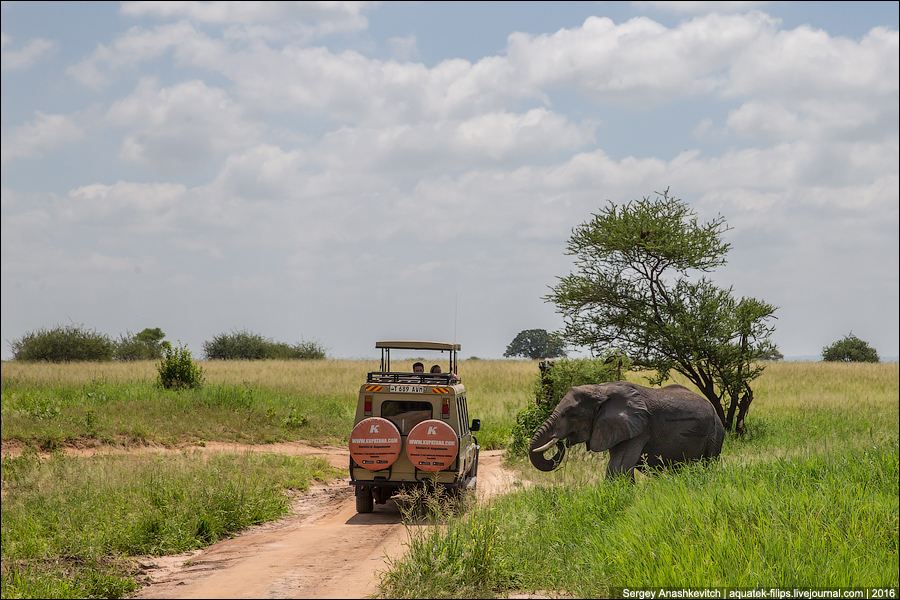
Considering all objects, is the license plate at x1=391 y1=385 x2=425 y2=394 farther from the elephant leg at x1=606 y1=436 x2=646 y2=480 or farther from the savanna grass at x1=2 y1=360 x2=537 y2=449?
the savanna grass at x1=2 y1=360 x2=537 y2=449

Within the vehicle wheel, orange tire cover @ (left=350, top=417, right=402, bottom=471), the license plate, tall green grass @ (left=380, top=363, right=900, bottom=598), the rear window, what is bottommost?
the vehicle wheel

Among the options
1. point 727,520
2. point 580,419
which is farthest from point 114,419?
point 727,520

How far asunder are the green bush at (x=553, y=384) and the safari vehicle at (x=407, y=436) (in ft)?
18.5

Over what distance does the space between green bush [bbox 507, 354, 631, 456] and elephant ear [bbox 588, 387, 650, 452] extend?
6562 mm

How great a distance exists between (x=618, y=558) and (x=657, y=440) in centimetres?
463

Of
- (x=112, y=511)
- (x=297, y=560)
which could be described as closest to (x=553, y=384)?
(x=112, y=511)

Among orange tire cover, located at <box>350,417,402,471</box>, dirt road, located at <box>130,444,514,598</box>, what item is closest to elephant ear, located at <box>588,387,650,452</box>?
dirt road, located at <box>130,444,514,598</box>

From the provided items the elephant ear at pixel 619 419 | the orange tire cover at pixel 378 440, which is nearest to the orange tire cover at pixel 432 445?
the orange tire cover at pixel 378 440

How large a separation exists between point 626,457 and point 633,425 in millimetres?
516

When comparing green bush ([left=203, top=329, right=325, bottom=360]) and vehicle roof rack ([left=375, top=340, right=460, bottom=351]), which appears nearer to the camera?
vehicle roof rack ([left=375, top=340, right=460, bottom=351])

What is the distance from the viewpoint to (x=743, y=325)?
18844 mm

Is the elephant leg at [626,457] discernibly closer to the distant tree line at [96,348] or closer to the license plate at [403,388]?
the license plate at [403,388]

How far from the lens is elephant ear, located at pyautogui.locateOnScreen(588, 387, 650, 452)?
34.4 feet

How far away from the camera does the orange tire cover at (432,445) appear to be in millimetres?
10984
